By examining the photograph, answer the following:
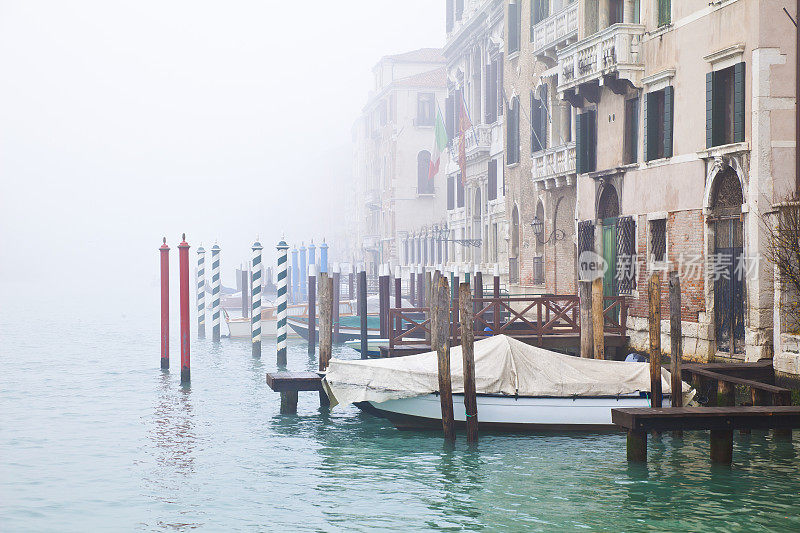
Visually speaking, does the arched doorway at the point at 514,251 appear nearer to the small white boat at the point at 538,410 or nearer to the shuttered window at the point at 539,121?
the shuttered window at the point at 539,121

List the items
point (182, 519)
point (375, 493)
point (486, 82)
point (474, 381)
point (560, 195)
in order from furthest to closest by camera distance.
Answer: point (486, 82) < point (560, 195) < point (474, 381) < point (375, 493) < point (182, 519)

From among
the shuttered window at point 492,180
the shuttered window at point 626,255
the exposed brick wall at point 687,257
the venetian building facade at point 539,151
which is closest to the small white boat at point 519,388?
the exposed brick wall at point 687,257

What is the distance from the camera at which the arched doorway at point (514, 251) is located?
93.4 ft

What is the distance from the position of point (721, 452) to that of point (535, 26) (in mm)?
14974

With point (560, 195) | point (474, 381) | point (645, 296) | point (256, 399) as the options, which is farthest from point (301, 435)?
point (560, 195)

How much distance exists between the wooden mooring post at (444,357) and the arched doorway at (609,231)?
7730mm

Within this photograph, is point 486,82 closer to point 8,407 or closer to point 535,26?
point 535,26

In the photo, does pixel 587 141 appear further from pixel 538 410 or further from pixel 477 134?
pixel 477 134

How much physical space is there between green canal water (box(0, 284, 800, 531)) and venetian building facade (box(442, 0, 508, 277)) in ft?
52.1

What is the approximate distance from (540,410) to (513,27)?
16.2 m

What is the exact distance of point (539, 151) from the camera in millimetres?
25141

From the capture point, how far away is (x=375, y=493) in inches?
432

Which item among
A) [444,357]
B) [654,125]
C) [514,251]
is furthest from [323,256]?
[444,357]

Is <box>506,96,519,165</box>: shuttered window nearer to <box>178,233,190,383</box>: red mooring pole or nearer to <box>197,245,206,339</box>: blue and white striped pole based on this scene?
<box>197,245,206,339</box>: blue and white striped pole
